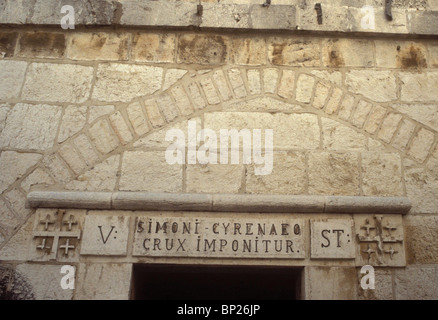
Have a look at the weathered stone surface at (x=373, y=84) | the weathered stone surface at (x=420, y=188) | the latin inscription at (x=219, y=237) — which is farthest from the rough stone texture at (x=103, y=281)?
the weathered stone surface at (x=373, y=84)

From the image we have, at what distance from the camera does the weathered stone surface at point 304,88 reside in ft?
12.0

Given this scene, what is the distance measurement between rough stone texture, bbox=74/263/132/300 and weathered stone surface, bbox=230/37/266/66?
1777 mm

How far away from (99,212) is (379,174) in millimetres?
2004

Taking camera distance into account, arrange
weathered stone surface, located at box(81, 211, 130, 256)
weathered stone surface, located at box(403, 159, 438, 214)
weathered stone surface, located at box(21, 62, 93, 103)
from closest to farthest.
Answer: weathered stone surface, located at box(81, 211, 130, 256) < weathered stone surface, located at box(403, 159, 438, 214) < weathered stone surface, located at box(21, 62, 93, 103)

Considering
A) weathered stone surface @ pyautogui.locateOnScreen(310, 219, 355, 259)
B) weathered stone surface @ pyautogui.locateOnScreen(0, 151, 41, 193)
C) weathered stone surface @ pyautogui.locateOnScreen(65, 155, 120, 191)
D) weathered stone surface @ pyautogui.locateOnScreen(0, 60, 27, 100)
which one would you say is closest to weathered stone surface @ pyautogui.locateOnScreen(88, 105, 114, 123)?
weathered stone surface @ pyautogui.locateOnScreen(65, 155, 120, 191)

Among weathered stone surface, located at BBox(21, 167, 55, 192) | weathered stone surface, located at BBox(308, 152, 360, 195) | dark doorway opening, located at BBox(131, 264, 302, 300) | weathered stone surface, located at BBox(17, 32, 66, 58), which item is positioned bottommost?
dark doorway opening, located at BBox(131, 264, 302, 300)

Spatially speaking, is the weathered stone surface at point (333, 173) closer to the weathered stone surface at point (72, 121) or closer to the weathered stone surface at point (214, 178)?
the weathered stone surface at point (214, 178)

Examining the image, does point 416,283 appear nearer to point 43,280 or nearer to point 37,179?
point 43,280

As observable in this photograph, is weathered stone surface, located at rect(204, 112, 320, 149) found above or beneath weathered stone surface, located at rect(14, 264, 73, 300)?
above

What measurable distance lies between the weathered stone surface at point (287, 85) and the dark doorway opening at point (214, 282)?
1308 mm

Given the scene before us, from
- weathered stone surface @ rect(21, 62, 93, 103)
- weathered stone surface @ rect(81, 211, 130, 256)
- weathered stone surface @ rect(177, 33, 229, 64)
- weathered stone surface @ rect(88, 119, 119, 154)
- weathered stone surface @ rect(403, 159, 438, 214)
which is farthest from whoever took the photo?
weathered stone surface @ rect(177, 33, 229, 64)

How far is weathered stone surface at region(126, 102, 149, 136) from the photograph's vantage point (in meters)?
3.53

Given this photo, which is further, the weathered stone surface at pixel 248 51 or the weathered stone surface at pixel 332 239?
the weathered stone surface at pixel 248 51

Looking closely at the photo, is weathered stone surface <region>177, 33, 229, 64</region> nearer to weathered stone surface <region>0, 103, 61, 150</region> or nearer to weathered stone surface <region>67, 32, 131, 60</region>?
weathered stone surface <region>67, 32, 131, 60</region>
